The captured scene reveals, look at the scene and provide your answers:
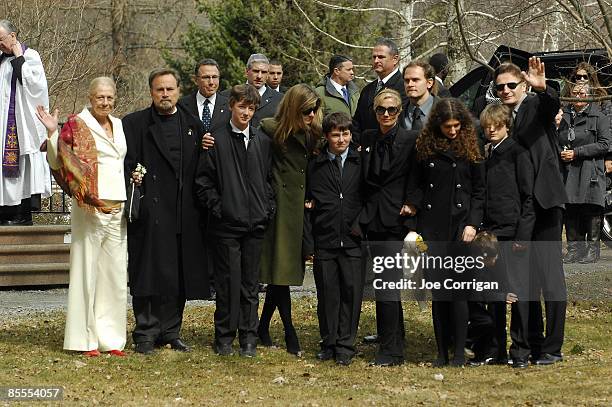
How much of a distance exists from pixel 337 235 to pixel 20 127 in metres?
5.22

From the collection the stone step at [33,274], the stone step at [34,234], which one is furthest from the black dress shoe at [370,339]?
the stone step at [34,234]

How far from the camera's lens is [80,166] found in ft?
31.5

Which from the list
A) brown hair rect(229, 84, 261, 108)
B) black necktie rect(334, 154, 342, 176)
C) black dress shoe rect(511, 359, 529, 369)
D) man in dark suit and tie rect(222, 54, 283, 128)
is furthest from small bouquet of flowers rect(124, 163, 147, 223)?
black dress shoe rect(511, 359, 529, 369)

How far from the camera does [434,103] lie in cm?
948

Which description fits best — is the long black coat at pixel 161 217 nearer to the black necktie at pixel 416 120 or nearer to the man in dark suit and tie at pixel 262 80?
the black necktie at pixel 416 120

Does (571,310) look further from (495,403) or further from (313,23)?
(313,23)

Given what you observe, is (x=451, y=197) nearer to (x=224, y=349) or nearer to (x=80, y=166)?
(x=224, y=349)

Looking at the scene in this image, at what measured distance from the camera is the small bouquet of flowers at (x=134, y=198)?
9.80 metres

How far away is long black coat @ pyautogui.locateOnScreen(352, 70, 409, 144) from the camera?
10367 millimetres

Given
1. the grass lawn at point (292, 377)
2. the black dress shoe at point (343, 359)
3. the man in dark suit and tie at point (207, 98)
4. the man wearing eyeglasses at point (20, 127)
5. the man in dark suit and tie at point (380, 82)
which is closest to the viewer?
the grass lawn at point (292, 377)

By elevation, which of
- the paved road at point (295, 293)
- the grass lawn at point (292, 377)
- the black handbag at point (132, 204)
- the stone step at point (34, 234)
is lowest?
the grass lawn at point (292, 377)

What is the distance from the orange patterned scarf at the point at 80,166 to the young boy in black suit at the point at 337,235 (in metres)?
1.64

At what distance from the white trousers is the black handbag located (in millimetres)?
89

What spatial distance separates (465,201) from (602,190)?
613cm
